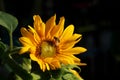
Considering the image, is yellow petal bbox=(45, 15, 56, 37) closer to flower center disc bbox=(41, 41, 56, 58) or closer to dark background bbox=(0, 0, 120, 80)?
flower center disc bbox=(41, 41, 56, 58)

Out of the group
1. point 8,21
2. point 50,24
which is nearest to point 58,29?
point 50,24

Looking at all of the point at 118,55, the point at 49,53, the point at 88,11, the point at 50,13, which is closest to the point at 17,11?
the point at 50,13

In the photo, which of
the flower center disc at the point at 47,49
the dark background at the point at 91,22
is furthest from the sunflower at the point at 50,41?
the dark background at the point at 91,22

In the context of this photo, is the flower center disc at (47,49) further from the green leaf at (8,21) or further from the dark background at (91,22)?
the dark background at (91,22)

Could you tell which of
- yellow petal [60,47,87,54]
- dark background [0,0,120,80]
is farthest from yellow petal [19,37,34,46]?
dark background [0,0,120,80]

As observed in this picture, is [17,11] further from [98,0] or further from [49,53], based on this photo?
[49,53]

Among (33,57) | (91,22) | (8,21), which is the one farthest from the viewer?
(91,22)

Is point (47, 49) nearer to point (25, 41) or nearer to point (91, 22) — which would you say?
point (25, 41)
